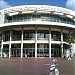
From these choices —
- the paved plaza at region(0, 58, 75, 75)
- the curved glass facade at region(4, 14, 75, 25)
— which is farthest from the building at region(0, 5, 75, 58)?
the paved plaza at region(0, 58, 75, 75)

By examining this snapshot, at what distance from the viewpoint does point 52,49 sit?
55.6m

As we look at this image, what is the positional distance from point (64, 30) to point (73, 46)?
701 centimetres

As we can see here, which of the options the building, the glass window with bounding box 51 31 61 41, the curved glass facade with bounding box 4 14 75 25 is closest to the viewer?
the building

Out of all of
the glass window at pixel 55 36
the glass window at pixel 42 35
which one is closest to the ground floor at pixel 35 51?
the glass window at pixel 42 35

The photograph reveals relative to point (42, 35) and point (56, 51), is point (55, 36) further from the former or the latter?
point (56, 51)

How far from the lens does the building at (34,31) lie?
179 feet

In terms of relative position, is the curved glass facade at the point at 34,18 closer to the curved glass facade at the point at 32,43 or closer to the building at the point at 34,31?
the building at the point at 34,31

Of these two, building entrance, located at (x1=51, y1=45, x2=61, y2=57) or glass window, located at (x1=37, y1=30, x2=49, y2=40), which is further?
building entrance, located at (x1=51, y1=45, x2=61, y2=57)

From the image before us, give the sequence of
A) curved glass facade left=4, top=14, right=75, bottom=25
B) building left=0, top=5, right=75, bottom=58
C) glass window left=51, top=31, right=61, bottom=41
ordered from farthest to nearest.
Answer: curved glass facade left=4, top=14, right=75, bottom=25 < glass window left=51, top=31, right=61, bottom=41 < building left=0, top=5, right=75, bottom=58

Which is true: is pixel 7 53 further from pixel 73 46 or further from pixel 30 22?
pixel 73 46

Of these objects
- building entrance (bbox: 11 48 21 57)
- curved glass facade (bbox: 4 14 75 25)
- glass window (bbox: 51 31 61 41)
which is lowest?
building entrance (bbox: 11 48 21 57)

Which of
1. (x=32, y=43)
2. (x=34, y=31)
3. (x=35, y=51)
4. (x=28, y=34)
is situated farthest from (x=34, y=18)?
(x=35, y=51)

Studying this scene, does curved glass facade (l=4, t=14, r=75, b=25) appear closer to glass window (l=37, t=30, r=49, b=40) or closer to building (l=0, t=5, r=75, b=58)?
building (l=0, t=5, r=75, b=58)

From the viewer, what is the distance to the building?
54625mm
